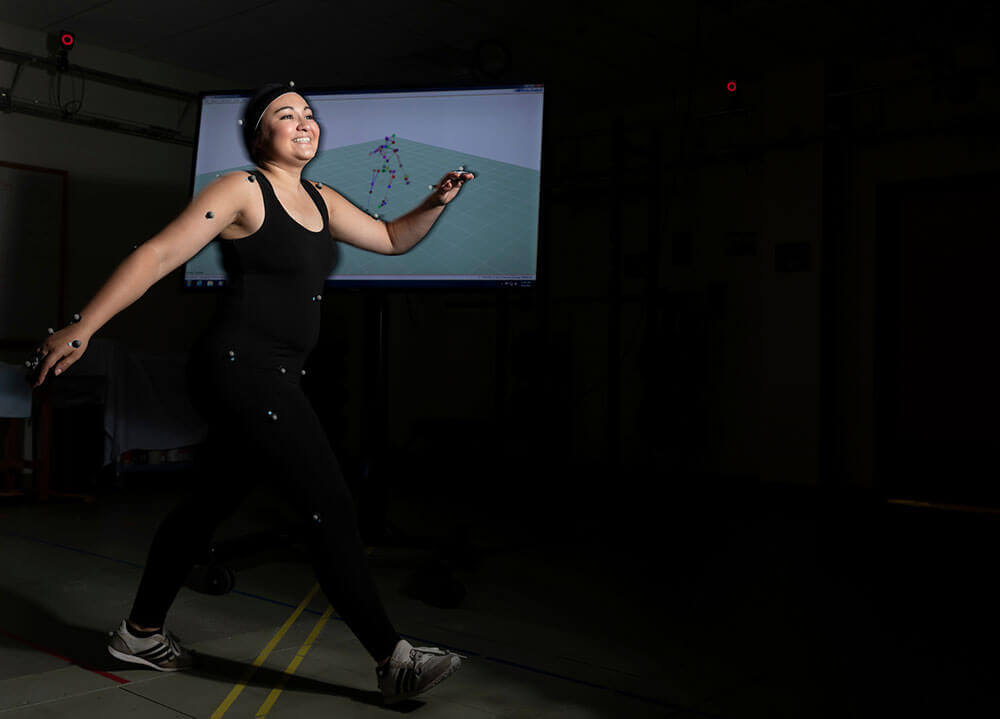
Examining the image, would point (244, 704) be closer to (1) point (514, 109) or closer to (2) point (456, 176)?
(2) point (456, 176)

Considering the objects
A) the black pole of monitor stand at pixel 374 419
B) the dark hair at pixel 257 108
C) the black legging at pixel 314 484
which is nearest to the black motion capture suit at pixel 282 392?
the black legging at pixel 314 484

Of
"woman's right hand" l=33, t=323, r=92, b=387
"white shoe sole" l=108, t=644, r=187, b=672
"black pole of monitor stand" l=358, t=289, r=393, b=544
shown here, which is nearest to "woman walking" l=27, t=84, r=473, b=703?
"woman's right hand" l=33, t=323, r=92, b=387

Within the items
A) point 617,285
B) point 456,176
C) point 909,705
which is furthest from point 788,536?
point 456,176

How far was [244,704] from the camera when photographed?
1656 mm

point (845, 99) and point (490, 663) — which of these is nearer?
point (490, 663)

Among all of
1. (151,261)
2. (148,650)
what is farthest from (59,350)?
(148,650)

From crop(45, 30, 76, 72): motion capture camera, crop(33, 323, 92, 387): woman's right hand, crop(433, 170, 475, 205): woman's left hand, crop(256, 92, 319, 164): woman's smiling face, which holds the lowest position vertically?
crop(33, 323, 92, 387): woman's right hand

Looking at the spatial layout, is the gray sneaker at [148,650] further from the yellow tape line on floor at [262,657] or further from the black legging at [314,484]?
the black legging at [314,484]

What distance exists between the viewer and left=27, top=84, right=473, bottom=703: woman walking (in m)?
1.54

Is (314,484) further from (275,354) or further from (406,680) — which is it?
(406,680)

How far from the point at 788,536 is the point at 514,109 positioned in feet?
7.02

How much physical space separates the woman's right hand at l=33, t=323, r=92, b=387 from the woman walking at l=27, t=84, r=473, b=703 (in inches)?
4.4

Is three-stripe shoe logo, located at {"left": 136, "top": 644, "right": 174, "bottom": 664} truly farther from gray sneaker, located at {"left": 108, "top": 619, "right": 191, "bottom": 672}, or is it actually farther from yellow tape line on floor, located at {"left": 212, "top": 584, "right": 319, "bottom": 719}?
yellow tape line on floor, located at {"left": 212, "top": 584, "right": 319, "bottom": 719}

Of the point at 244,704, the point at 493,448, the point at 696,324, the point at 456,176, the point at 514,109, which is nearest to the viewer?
the point at 244,704
